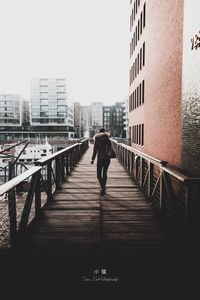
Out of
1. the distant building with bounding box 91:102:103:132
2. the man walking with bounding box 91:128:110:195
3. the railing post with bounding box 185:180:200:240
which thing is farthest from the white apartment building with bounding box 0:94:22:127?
the railing post with bounding box 185:180:200:240

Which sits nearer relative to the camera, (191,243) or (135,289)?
(135,289)

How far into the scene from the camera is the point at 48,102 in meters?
104

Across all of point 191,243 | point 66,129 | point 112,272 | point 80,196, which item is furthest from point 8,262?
point 66,129

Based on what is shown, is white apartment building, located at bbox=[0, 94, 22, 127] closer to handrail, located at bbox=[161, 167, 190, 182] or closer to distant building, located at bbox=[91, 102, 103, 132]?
distant building, located at bbox=[91, 102, 103, 132]

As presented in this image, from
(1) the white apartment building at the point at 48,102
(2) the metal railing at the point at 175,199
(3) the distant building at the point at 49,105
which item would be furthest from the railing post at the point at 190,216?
(1) the white apartment building at the point at 48,102

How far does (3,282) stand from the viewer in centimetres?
360

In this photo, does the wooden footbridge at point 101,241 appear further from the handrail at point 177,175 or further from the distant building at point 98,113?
the distant building at point 98,113

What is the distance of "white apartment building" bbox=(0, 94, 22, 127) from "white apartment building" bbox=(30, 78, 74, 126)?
6834 mm

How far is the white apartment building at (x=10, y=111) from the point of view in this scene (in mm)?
105750

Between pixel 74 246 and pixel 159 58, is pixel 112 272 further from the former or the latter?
pixel 159 58

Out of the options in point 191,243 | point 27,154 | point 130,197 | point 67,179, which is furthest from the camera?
point 27,154

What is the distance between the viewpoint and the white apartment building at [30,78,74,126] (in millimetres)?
103688

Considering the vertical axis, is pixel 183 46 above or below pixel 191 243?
above

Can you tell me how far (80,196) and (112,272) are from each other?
441 cm
